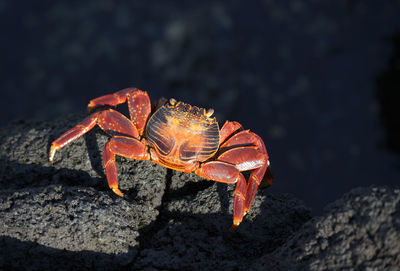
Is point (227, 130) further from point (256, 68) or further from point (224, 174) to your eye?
point (256, 68)

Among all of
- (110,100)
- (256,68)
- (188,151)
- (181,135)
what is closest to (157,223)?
(188,151)

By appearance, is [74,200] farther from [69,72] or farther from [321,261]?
[69,72]

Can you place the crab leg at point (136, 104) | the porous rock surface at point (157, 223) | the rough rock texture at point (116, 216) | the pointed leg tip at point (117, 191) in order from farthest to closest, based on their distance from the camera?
1. the crab leg at point (136, 104)
2. the pointed leg tip at point (117, 191)
3. the rough rock texture at point (116, 216)
4. the porous rock surface at point (157, 223)

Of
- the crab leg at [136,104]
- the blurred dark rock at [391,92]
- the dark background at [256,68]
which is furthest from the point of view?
the blurred dark rock at [391,92]

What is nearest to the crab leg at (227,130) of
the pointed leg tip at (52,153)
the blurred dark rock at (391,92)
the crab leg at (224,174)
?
the crab leg at (224,174)

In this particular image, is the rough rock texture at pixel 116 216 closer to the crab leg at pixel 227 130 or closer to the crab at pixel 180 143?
the crab at pixel 180 143
